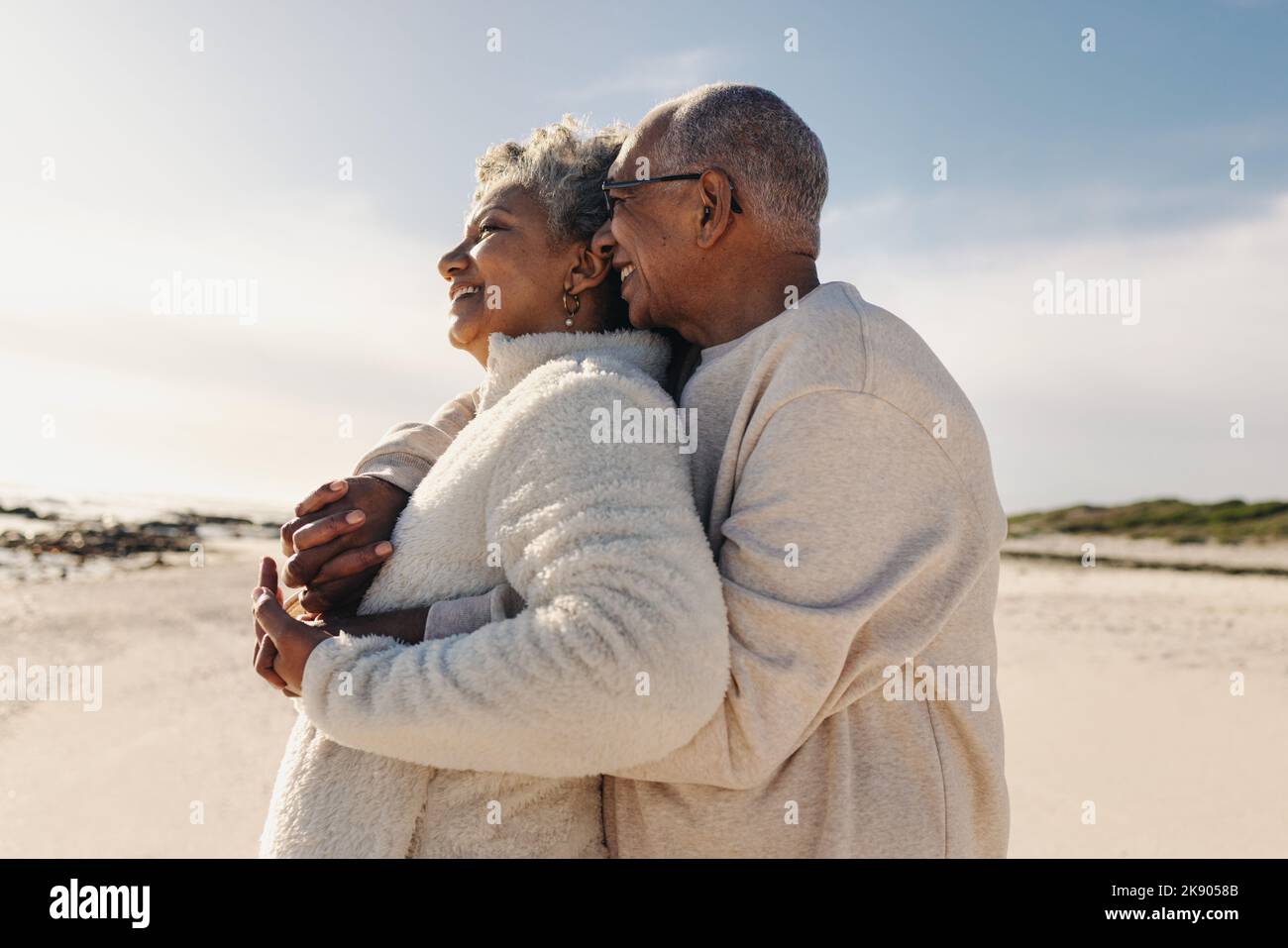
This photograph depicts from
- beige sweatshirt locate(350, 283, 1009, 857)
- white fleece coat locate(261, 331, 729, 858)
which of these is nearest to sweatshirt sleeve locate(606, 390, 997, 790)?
beige sweatshirt locate(350, 283, 1009, 857)

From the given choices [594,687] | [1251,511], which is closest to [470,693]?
[594,687]

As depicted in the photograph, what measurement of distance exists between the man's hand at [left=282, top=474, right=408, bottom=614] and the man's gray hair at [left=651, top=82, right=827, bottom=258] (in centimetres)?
101

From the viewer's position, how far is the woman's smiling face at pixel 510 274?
2.68 metres

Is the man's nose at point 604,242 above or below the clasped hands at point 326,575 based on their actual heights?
above

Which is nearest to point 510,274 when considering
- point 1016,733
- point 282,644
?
point 282,644

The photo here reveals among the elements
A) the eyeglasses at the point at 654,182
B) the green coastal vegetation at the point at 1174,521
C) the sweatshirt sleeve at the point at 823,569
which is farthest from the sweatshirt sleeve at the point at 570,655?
the green coastal vegetation at the point at 1174,521

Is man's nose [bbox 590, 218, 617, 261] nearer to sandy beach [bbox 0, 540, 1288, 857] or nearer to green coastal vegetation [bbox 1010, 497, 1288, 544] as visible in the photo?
sandy beach [bbox 0, 540, 1288, 857]

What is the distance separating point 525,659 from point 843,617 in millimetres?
585

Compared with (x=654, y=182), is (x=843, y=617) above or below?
below

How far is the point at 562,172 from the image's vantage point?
9.00ft

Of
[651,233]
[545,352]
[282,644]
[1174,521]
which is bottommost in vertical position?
[1174,521]

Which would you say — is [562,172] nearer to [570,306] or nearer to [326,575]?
[570,306]

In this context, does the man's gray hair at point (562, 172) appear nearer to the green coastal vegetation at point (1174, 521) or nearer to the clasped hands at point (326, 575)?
the clasped hands at point (326, 575)

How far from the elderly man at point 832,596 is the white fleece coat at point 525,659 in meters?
0.12
